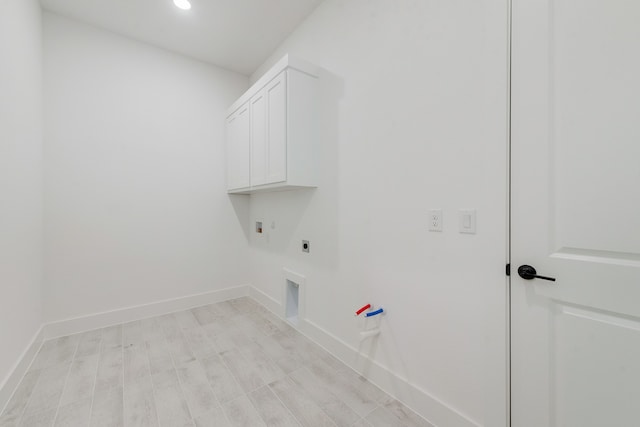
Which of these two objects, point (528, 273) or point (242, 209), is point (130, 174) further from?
point (528, 273)

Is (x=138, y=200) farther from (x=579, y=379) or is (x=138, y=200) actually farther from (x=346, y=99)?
(x=579, y=379)

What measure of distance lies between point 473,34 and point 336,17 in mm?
1214

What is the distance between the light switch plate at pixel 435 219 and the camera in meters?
1.37

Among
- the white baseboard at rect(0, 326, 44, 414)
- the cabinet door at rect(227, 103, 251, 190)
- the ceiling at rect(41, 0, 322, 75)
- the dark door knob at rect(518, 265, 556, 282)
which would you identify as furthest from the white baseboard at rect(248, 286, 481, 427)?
the ceiling at rect(41, 0, 322, 75)

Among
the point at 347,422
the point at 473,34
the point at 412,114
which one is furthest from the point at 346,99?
the point at 347,422

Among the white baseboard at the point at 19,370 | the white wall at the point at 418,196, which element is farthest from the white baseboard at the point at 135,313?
the white wall at the point at 418,196

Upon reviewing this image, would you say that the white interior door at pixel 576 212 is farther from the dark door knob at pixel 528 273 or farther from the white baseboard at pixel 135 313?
the white baseboard at pixel 135 313

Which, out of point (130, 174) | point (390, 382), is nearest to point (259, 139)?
point (130, 174)

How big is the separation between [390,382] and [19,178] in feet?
9.17

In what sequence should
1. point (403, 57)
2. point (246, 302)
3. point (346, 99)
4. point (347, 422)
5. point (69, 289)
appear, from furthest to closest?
1. point (246, 302)
2. point (69, 289)
3. point (346, 99)
4. point (403, 57)
5. point (347, 422)

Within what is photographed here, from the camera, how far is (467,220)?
49.8 inches

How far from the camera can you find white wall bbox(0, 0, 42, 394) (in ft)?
4.99

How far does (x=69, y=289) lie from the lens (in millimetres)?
2395

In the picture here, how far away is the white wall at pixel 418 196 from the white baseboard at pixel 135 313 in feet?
5.03
